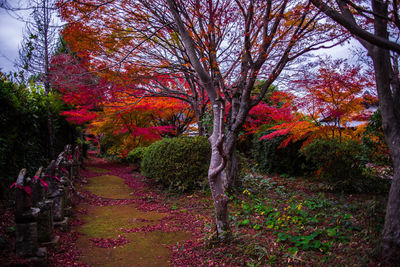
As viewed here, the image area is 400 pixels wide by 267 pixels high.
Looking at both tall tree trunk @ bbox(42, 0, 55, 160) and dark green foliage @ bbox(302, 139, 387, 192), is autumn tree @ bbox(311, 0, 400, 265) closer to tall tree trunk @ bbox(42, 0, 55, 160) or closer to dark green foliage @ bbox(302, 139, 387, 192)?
dark green foliage @ bbox(302, 139, 387, 192)

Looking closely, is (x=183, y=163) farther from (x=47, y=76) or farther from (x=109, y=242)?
(x=47, y=76)

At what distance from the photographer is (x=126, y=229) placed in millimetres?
4781

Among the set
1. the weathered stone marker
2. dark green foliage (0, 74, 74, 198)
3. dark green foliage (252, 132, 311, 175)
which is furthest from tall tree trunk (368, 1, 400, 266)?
dark green foliage (252, 132, 311, 175)

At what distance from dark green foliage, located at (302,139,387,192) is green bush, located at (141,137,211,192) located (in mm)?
3226

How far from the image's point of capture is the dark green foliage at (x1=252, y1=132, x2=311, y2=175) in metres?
9.33

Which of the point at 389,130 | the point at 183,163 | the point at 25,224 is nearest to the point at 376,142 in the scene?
the point at 389,130

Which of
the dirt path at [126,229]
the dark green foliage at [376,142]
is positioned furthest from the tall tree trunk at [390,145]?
the dirt path at [126,229]

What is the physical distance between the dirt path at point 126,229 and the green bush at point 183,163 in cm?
73

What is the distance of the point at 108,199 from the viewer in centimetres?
733

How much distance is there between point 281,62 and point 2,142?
573cm

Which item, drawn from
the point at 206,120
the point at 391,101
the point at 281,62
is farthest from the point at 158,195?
the point at 391,101

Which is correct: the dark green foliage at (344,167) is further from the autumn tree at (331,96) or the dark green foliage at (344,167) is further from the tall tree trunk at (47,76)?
the tall tree trunk at (47,76)

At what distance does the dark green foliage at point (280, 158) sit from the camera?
9328mm

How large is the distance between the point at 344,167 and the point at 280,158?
3.12 m
